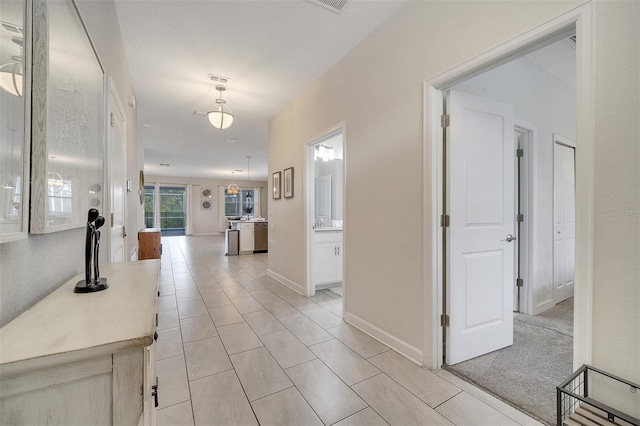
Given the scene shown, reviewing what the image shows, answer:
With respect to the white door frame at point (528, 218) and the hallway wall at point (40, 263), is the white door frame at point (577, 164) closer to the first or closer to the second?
the white door frame at point (528, 218)

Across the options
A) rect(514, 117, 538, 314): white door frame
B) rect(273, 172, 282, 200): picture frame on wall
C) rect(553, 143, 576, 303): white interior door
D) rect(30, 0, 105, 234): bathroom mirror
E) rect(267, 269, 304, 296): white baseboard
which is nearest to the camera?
rect(30, 0, 105, 234): bathroom mirror

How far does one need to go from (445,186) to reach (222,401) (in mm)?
2072

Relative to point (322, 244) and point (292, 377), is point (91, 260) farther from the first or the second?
point (322, 244)

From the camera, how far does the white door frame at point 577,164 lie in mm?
1219

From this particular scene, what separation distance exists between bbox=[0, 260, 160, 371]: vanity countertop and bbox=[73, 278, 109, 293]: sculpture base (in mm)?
21

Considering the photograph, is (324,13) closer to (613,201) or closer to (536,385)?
(613,201)

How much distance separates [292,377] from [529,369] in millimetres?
1729

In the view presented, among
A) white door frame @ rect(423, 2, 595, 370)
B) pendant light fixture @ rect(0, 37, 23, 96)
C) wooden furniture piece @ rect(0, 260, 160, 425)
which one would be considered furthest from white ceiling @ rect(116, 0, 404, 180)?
wooden furniture piece @ rect(0, 260, 160, 425)

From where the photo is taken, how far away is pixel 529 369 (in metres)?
1.97

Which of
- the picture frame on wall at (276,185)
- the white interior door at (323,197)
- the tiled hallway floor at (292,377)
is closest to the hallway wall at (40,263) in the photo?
the tiled hallway floor at (292,377)

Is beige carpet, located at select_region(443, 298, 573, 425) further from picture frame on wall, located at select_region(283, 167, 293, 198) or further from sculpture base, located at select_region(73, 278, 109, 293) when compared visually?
picture frame on wall, located at select_region(283, 167, 293, 198)

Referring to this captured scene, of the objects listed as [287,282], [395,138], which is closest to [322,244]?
[287,282]

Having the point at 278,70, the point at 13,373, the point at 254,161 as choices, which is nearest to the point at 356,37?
the point at 278,70

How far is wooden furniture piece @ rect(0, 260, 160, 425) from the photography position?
1.76ft
